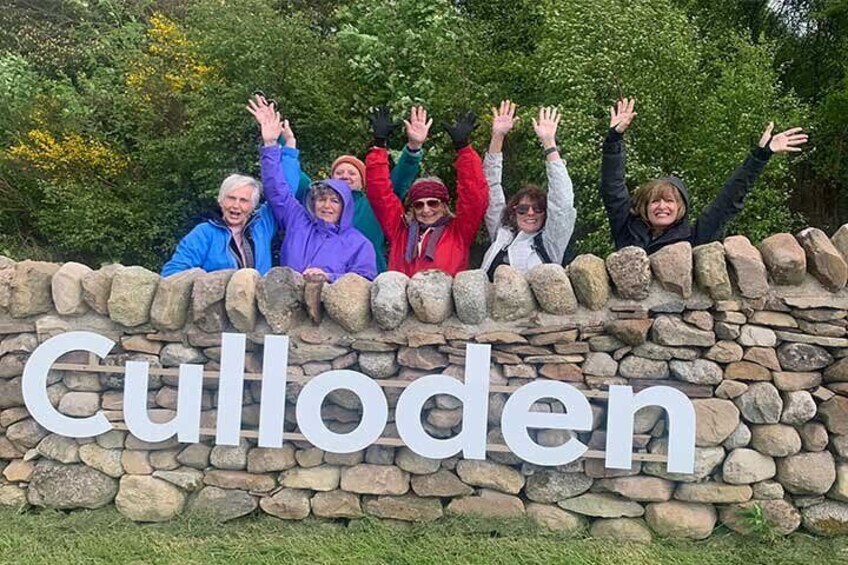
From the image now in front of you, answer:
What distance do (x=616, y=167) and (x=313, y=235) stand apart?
1.64 meters

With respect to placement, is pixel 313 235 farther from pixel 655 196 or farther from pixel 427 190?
pixel 655 196

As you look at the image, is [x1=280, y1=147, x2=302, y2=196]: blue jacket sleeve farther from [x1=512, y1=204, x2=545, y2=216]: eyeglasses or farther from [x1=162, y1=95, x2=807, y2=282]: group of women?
[x1=512, y1=204, x2=545, y2=216]: eyeglasses

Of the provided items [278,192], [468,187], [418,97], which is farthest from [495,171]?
[418,97]

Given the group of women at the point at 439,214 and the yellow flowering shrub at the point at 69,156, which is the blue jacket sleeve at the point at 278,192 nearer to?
the group of women at the point at 439,214

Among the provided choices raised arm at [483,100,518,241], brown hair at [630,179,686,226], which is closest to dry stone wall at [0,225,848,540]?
brown hair at [630,179,686,226]

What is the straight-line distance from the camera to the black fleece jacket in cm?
327

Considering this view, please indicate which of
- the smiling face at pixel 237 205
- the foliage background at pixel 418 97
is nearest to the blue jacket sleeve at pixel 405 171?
the smiling face at pixel 237 205

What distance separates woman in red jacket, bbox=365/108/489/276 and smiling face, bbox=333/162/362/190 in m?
0.17

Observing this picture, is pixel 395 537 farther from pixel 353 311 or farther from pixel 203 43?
pixel 203 43

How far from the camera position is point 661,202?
3391mm

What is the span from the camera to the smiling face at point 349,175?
159 inches

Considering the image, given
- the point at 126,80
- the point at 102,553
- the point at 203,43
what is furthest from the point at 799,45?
the point at 102,553

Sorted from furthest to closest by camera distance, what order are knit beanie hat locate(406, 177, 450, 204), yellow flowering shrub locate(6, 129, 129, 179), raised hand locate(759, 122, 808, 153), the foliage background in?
yellow flowering shrub locate(6, 129, 129, 179), the foliage background, knit beanie hat locate(406, 177, 450, 204), raised hand locate(759, 122, 808, 153)

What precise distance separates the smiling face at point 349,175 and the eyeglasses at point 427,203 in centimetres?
49
